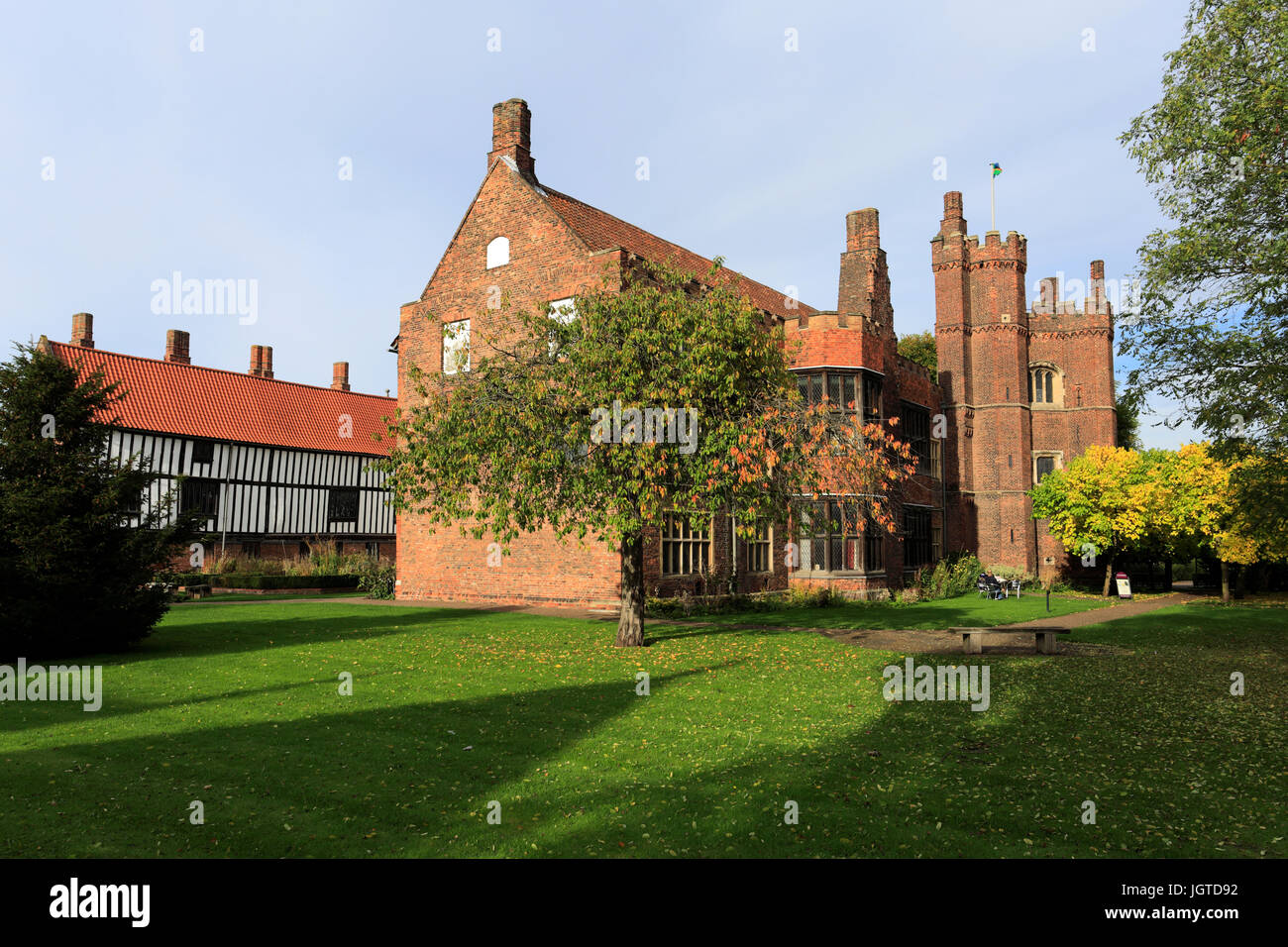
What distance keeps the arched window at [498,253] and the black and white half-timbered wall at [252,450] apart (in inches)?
623

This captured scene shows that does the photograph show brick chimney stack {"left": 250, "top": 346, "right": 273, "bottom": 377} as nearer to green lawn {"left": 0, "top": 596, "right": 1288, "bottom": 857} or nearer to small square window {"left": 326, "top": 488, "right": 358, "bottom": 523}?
small square window {"left": 326, "top": 488, "right": 358, "bottom": 523}

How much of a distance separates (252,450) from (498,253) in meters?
20.7

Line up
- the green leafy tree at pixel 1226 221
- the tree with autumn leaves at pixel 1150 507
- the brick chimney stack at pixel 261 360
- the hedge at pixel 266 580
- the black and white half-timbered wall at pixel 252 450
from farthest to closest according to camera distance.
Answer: the brick chimney stack at pixel 261 360
the black and white half-timbered wall at pixel 252 450
the hedge at pixel 266 580
the tree with autumn leaves at pixel 1150 507
the green leafy tree at pixel 1226 221

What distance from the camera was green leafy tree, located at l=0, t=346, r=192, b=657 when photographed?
1376cm

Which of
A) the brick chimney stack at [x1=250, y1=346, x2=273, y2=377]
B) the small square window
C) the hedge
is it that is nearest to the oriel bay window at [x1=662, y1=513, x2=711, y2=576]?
the hedge

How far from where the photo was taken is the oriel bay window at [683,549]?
949 inches

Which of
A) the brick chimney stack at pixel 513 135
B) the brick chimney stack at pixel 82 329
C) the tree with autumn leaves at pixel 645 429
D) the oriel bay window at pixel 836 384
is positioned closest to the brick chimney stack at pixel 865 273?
the oriel bay window at pixel 836 384

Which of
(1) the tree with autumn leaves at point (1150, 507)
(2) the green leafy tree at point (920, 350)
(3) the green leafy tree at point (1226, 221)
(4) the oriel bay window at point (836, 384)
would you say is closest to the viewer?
(3) the green leafy tree at point (1226, 221)

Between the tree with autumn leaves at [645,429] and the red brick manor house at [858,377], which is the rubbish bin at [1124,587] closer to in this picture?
the red brick manor house at [858,377]

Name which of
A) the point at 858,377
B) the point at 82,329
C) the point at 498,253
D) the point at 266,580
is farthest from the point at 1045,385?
the point at 82,329

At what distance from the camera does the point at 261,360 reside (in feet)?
162

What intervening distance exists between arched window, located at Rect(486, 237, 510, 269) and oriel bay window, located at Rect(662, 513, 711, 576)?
957 centimetres

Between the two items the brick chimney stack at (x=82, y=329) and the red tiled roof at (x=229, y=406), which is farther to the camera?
the brick chimney stack at (x=82, y=329)
